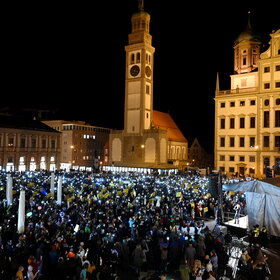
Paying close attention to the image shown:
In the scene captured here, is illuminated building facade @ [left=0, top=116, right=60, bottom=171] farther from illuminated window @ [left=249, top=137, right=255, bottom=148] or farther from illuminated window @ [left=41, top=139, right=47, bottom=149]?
illuminated window @ [left=249, top=137, right=255, bottom=148]

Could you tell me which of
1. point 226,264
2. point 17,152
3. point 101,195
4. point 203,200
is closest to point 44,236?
point 226,264

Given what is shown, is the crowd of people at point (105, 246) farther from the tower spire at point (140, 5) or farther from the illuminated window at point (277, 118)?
the tower spire at point (140, 5)

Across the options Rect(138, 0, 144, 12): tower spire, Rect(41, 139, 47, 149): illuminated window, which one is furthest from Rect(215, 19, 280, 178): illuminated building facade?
Rect(41, 139, 47, 149): illuminated window

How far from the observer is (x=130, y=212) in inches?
629

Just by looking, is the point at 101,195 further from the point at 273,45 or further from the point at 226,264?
the point at 273,45

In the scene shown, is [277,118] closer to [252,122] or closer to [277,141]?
[277,141]

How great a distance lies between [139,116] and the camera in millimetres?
59719

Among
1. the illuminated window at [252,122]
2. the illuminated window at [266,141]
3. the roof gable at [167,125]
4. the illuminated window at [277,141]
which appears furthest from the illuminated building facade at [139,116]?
the illuminated window at [277,141]

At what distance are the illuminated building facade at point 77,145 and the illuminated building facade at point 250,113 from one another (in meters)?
33.6

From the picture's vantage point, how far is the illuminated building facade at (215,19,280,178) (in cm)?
4547

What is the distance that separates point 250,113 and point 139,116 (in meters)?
20.9

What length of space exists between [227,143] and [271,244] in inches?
1487

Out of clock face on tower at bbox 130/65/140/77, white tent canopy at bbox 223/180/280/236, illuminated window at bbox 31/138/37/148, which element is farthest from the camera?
clock face on tower at bbox 130/65/140/77

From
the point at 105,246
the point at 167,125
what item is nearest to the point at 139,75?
the point at 167,125
